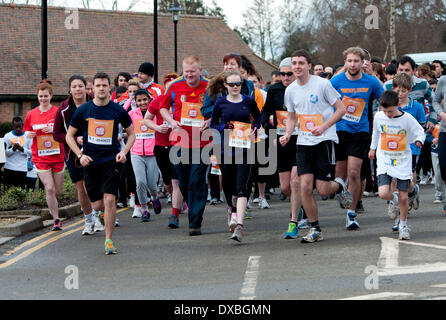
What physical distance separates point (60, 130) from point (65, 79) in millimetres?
42065

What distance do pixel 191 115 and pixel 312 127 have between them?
2.14m

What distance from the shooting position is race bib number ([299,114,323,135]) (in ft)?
31.3

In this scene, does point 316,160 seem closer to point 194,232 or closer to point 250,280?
point 194,232

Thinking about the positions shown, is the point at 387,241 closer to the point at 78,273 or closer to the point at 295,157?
the point at 295,157

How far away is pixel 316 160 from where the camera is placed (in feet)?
31.7

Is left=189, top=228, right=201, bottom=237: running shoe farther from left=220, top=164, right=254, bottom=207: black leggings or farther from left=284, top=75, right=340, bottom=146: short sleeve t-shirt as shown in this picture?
left=284, top=75, right=340, bottom=146: short sleeve t-shirt

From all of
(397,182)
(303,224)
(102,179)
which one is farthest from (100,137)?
(397,182)

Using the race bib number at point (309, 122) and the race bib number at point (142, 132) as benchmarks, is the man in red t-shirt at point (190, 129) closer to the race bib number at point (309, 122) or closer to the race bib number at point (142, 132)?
the race bib number at point (142, 132)

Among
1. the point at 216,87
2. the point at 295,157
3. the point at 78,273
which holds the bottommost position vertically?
the point at 78,273

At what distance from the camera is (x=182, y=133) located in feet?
36.6

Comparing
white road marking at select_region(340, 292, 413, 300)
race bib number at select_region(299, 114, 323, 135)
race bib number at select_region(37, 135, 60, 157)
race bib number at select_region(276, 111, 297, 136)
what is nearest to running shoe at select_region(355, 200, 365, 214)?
race bib number at select_region(276, 111, 297, 136)

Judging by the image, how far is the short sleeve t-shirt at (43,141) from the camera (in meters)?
11.9
